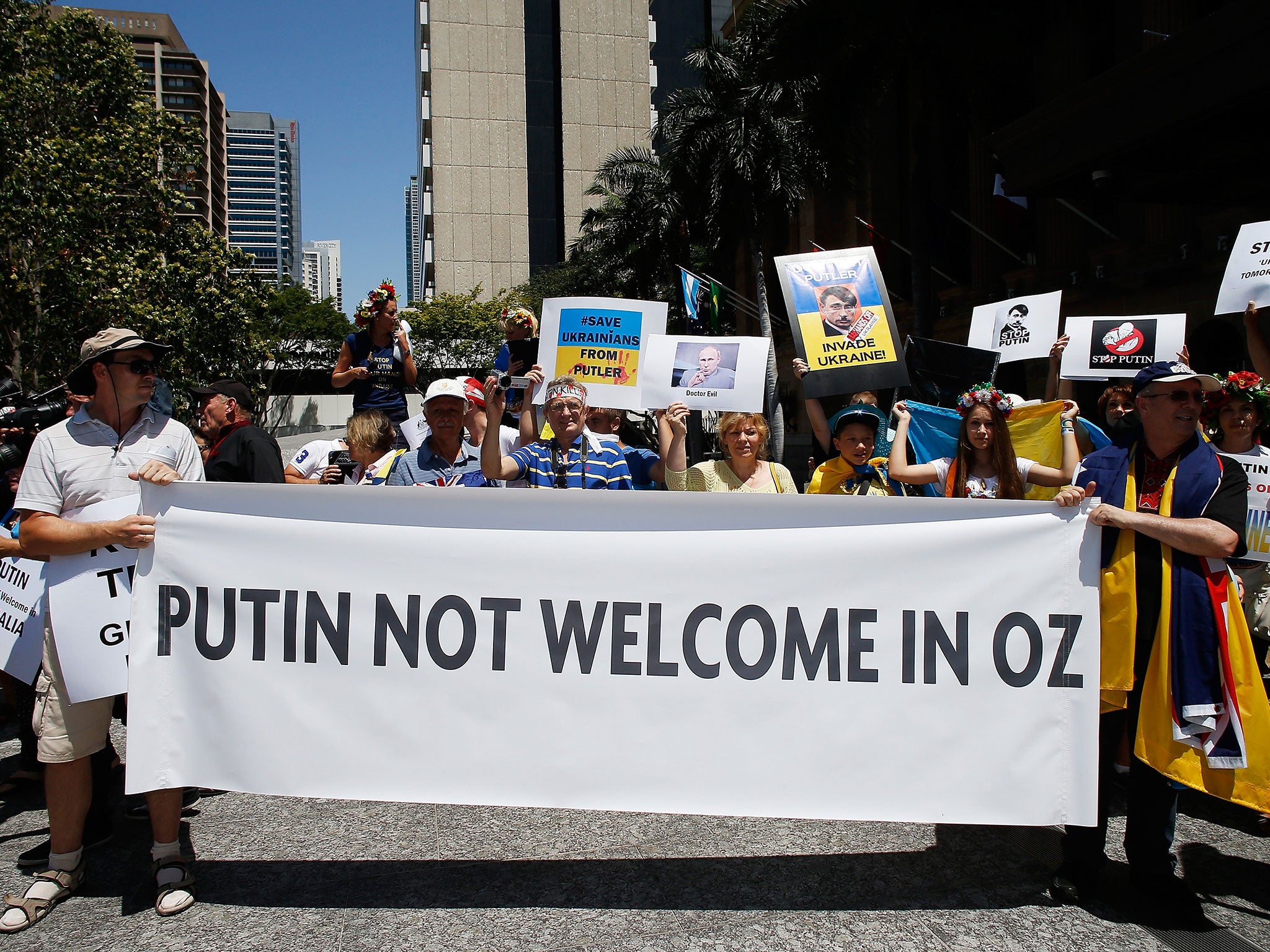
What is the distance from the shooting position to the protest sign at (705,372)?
203 inches

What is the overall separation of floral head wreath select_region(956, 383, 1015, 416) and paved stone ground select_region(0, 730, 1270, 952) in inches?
72.1

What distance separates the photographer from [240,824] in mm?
4070

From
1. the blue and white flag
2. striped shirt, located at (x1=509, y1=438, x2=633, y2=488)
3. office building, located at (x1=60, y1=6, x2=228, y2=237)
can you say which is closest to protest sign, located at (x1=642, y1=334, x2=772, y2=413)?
striped shirt, located at (x1=509, y1=438, x2=633, y2=488)

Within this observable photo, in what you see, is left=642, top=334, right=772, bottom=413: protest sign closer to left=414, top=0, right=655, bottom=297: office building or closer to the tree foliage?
the tree foliage

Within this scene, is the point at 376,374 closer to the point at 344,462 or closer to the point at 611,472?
the point at 344,462

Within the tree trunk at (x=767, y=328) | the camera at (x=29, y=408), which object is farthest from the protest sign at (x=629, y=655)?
the tree trunk at (x=767, y=328)

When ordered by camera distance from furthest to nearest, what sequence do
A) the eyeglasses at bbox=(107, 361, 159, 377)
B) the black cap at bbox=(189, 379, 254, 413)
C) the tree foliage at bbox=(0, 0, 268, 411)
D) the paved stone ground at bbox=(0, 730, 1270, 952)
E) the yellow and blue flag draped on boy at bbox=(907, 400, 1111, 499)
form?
the tree foliage at bbox=(0, 0, 268, 411) → the black cap at bbox=(189, 379, 254, 413) → the yellow and blue flag draped on boy at bbox=(907, 400, 1111, 499) → the eyeglasses at bbox=(107, 361, 159, 377) → the paved stone ground at bbox=(0, 730, 1270, 952)

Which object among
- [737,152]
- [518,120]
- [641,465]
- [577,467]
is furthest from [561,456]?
[518,120]

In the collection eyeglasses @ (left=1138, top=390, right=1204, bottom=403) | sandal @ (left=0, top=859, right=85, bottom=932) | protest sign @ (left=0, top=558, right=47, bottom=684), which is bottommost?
sandal @ (left=0, top=859, right=85, bottom=932)

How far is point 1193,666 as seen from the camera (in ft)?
10.3

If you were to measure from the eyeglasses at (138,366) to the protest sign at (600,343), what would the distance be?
87.6 inches

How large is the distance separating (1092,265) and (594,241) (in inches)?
1088

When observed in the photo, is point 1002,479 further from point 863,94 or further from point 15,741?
point 863,94

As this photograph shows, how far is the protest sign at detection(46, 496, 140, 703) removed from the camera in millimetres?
3336
